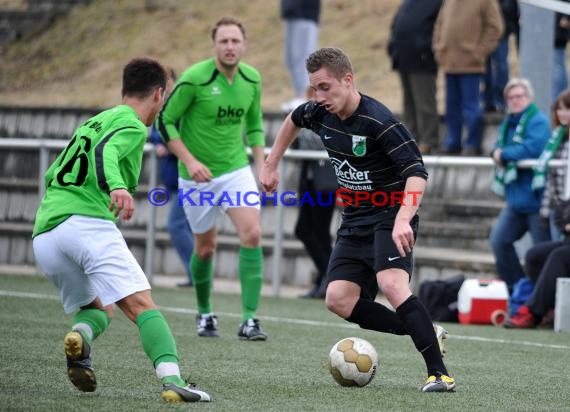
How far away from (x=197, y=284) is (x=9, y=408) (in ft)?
13.3

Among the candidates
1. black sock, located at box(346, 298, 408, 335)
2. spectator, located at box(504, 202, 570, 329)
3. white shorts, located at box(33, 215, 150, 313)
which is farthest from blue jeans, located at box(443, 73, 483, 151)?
white shorts, located at box(33, 215, 150, 313)

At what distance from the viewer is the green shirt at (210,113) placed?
9438 millimetres

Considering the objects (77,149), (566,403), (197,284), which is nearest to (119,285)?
(77,149)

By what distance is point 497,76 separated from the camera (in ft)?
45.6

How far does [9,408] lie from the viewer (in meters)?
5.52

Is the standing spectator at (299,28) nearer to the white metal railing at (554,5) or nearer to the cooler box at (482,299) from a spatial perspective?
the cooler box at (482,299)

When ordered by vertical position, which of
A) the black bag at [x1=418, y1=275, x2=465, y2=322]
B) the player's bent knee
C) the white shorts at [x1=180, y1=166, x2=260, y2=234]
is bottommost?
the black bag at [x1=418, y1=275, x2=465, y2=322]

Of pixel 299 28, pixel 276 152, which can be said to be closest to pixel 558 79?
pixel 299 28

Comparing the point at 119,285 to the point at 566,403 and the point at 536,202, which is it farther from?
the point at 536,202

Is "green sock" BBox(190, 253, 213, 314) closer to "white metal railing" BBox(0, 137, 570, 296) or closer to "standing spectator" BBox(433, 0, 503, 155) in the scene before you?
"white metal railing" BBox(0, 137, 570, 296)

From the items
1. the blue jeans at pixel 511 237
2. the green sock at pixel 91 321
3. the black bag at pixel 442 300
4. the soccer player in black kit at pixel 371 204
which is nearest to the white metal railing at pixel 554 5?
the blue jeans at pixel 511 237

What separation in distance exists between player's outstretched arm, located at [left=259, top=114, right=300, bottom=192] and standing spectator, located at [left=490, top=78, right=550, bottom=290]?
13.9 feet

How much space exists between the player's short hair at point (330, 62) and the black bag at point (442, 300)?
481cm

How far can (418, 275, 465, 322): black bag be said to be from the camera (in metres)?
11.3
